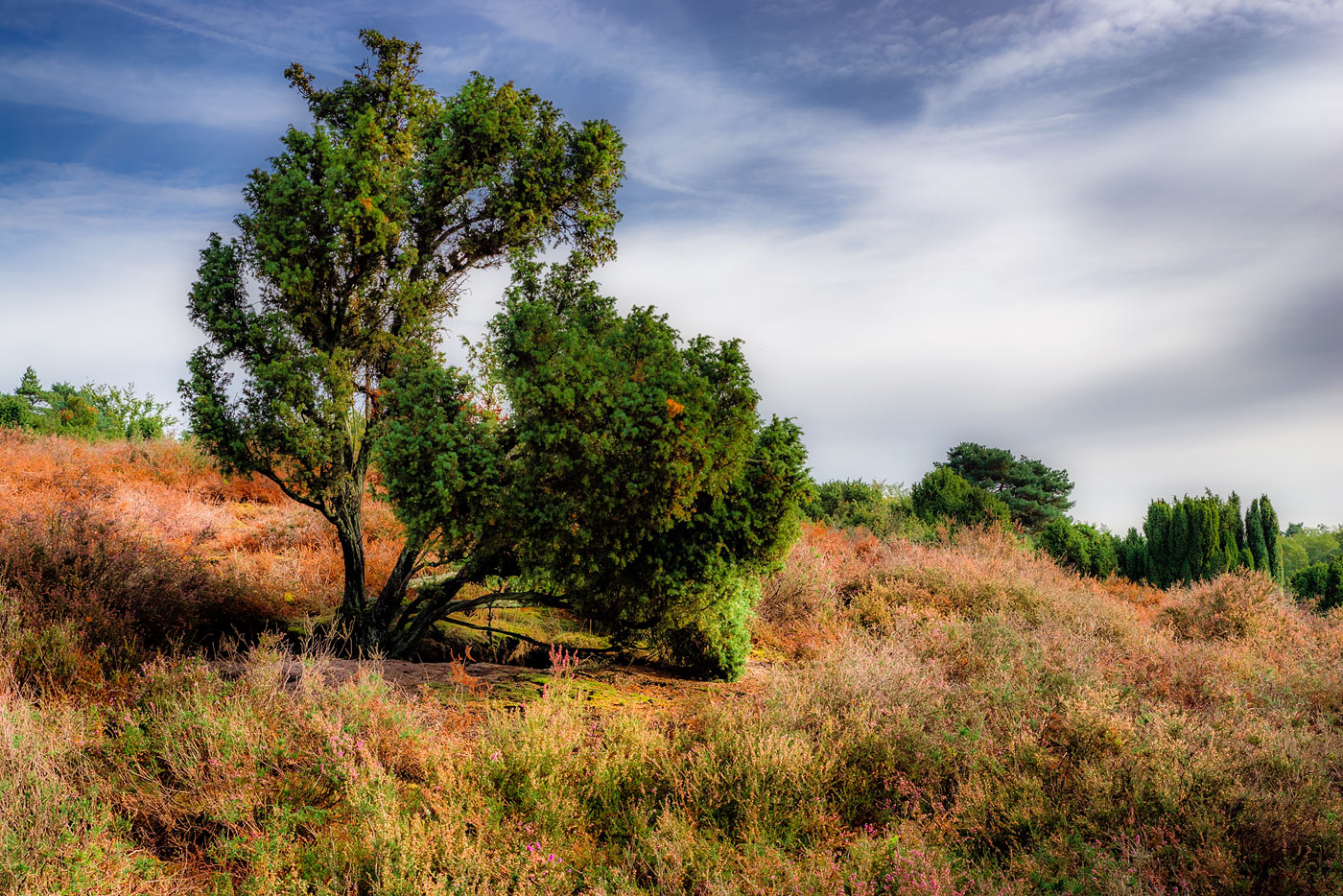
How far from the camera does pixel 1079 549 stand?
19.7 meters

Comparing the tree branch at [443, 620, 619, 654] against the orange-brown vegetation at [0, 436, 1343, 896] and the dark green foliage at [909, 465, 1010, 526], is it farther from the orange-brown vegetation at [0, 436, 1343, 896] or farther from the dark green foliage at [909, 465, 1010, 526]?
the dark green foliage at [909, 465, 1010, 526]

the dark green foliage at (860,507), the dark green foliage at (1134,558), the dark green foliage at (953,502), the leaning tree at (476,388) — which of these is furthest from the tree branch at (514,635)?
the dark green foliage at (1134,558)

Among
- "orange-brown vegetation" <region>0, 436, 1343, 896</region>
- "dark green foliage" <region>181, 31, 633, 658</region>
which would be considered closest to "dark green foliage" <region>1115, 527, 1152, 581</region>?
"orange-brown vegetation" <region>0, 436, 1343, 896</region>

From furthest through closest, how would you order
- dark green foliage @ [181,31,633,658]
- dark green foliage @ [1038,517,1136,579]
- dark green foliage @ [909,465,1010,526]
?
dark green foliage @ [909,465,1010,526] → dark green foliage @ [1038,517,1136,579] → dark green foliage @ [181,31,633,658]

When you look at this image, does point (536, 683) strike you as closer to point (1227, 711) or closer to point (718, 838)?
point (718, 838)

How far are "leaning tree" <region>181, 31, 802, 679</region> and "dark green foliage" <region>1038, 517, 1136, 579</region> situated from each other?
14.4 metres

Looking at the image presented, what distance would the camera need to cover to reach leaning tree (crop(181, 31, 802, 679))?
22.9ft

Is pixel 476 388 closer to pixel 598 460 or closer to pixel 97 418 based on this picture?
pixel 598 460

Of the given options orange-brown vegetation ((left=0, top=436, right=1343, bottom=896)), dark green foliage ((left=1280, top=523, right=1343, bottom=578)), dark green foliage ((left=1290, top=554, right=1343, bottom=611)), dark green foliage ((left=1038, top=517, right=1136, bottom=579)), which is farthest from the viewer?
dark green foliage ((left=1280, top=523, right=1343, bottom=578))

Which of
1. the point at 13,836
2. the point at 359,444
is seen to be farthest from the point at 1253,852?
the point at 359,444

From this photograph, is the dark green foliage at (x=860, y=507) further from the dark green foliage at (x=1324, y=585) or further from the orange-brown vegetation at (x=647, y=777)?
the orange-brown vegetation at (x=647, y=777)

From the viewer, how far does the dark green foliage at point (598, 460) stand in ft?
22.3

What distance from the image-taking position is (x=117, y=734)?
5520mm

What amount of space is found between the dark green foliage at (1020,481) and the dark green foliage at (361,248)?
80.5 ft
